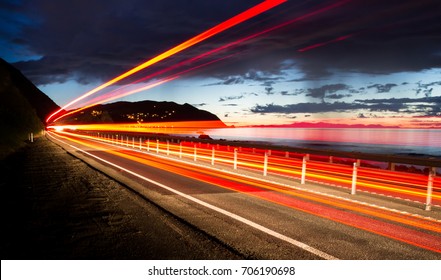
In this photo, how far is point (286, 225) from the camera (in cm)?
750

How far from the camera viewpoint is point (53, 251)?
6.06 m

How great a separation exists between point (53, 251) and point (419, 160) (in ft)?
34.4

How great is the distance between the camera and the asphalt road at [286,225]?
6039 mm

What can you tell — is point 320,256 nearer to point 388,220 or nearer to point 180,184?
point 388,220

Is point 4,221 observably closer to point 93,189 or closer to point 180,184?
point 93,189

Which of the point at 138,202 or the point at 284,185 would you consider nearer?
the point at 138,202

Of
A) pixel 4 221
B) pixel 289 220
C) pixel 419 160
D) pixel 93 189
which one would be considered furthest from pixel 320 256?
pixel 93 189

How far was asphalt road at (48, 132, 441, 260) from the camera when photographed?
238 inches

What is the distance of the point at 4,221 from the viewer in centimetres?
823

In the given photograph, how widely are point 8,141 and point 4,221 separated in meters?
30.0

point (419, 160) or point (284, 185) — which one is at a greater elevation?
point (419, 160)
